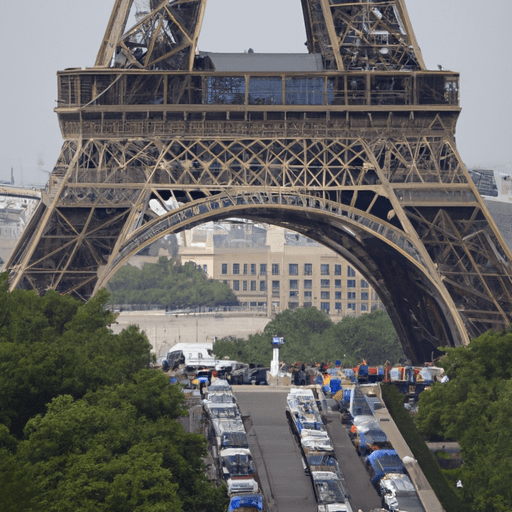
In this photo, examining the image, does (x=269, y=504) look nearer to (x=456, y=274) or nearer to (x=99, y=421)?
(x=99, y=421)

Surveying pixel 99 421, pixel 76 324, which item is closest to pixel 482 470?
pixel 99 421

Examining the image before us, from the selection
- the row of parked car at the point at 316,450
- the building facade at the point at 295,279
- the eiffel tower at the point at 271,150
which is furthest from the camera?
the building facade at the point at 295,279

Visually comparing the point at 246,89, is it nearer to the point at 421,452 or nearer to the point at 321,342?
the point at 421,452

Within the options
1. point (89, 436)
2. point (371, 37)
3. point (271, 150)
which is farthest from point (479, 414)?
point (371, 37)

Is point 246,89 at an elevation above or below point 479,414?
above

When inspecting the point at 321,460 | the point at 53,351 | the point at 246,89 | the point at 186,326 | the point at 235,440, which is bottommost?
the point at 321,460

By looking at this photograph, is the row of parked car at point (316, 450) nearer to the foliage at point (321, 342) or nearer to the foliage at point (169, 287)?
the foliage at point (321, 342)

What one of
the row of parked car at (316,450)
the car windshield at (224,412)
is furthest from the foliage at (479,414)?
the car windshield at (224,412)
